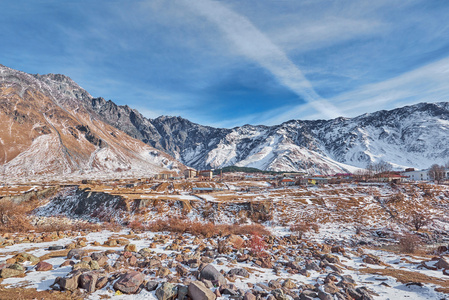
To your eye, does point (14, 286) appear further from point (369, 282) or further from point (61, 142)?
point (61, 142)

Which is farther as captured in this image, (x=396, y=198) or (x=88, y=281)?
(x=396, y=198)

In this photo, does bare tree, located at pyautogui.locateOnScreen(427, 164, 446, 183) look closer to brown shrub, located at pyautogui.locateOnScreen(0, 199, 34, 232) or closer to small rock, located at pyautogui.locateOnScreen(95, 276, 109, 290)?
small rock, located at pyautogui.locateOnScreen(95, 276, 109, 290)

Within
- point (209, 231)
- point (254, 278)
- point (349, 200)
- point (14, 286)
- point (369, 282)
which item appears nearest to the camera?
point (14, 286)

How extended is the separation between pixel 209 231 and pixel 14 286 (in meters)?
16.6

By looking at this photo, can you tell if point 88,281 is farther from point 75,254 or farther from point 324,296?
point 324,296

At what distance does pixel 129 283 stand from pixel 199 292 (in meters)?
3.06

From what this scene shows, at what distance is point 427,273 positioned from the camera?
49.6 ft

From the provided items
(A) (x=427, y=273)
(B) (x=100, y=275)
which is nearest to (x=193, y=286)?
(B) (x=100, y=275)

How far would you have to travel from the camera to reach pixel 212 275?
409 inches

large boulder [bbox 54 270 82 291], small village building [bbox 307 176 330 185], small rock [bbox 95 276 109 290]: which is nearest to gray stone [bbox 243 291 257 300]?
small rock [bbox 95 276 109 290]

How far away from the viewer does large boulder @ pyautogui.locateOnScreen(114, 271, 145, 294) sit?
8579mm

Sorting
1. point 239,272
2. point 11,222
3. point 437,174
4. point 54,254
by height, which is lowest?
point 239,272

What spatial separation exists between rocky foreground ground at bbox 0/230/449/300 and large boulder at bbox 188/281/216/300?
37 millimetres

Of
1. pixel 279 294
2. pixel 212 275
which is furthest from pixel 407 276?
pixel 212 275
